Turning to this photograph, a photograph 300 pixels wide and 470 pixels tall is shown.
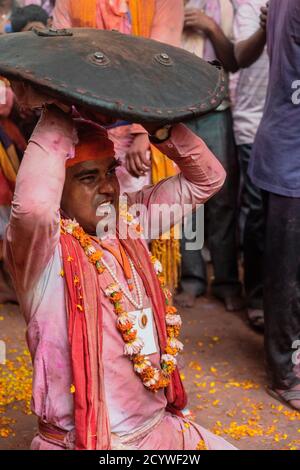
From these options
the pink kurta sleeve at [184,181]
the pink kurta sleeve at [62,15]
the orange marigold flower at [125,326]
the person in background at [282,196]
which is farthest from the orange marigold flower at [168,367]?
the pink kurta sleeve at [62,15]

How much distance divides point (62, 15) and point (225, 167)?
1.87 metres

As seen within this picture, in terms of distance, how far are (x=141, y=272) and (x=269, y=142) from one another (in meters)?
1.66

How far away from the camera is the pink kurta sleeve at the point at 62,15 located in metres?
4.61

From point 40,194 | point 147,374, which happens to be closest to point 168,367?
point 147,374

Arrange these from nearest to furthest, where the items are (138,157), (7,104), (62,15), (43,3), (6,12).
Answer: (138,157) < (62,15) < (7,104) < (6,12) < (43,3)

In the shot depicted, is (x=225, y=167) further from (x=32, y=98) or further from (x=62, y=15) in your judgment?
(x=32, y=98)

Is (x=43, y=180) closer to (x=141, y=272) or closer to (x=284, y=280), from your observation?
(x=141, y=272)

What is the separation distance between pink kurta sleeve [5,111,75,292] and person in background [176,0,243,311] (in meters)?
3.36

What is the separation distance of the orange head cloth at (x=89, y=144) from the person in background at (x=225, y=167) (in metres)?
3.03

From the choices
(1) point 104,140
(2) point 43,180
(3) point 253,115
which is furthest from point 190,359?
(2) point 43,180

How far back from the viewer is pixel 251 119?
6.03 metres

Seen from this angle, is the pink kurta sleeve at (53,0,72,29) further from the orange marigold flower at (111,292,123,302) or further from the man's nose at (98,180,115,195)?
the orange marigold flower at (111,292,123,302)

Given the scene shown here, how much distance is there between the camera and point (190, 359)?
5.09 metres
